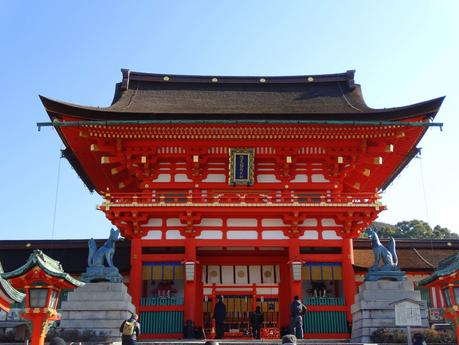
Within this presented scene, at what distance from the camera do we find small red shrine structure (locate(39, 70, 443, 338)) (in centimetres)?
2070

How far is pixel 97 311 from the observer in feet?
58.9

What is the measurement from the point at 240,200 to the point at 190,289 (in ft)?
12.9

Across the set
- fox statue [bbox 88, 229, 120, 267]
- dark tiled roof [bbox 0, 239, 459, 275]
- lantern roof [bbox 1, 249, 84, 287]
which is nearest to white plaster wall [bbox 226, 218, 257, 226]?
dark tiled roof [bbox 0, 239, 459, 275]

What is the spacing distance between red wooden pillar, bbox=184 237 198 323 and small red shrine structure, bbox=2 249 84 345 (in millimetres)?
8013

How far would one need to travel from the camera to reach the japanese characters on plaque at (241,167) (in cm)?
2192

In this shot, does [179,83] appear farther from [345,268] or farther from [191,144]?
[345,268]

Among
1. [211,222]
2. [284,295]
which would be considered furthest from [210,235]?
[284,295]

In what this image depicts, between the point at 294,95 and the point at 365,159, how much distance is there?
597 cm

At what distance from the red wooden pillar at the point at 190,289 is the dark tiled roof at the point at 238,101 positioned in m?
4.99

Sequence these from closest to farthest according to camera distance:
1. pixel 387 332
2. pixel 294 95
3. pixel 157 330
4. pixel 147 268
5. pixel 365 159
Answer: pixel 387 332
pixel 157 330
pixel 147 268
pixel 365 159
pixel 294 95

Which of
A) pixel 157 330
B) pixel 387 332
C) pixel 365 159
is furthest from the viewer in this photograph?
pixel 365 159

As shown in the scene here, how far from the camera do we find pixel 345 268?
21.1 metres

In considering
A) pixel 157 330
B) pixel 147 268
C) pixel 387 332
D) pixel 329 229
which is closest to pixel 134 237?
pixel 147 268

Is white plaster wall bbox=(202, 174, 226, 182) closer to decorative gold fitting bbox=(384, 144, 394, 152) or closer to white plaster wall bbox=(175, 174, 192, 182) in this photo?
white plaster wall bbox=(175, 174, 192, 182)
